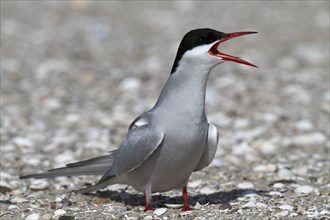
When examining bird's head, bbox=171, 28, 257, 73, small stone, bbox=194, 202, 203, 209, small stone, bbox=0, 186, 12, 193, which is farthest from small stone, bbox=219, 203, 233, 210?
small stone, bbox=0, 186, 12, 193

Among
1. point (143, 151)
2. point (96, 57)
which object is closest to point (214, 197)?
point (143, 151)

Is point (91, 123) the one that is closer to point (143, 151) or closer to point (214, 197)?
point (214, 197)

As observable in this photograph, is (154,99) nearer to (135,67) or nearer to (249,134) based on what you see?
(135,67)

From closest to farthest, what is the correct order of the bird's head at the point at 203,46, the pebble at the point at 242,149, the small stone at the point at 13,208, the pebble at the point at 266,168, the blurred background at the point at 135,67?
the bird's head at the point at 203,46 → the small stone at the point at 13,208 → the pebble at the point at 266,168 → the pebble at the point at 242,149 → the blurred background at the point at 135,67

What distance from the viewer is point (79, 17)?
12234 mm

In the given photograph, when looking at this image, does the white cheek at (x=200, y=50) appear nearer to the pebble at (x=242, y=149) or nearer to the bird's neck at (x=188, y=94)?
the bird's neck at (x=188, y=94)

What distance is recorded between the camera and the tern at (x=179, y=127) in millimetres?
4496

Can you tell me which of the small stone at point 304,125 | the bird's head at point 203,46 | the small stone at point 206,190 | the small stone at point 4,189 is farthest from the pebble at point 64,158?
the bird's head at point 203,46

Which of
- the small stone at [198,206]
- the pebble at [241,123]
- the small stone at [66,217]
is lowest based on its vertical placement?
the small stone at [198,206]

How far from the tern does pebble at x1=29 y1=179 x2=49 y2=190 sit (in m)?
1.16

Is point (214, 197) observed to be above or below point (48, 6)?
below

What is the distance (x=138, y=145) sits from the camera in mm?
4641

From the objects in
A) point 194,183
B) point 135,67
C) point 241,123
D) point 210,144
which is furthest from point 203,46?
point 135,67

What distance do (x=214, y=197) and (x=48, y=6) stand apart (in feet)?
27.4
